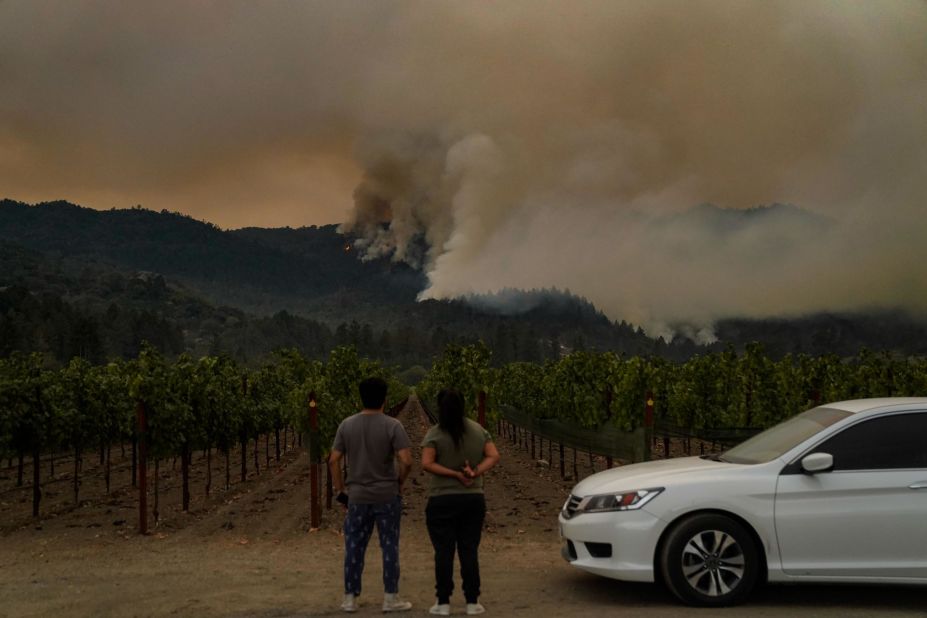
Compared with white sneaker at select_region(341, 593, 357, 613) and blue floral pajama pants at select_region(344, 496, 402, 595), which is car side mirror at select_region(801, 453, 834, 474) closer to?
blue floral pajama pants at select_region(344, 496, 402, 595)

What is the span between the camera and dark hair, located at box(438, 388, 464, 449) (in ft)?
24.0

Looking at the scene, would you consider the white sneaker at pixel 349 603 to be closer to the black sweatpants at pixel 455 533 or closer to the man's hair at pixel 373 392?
the black sweatpants at pixel 455 533

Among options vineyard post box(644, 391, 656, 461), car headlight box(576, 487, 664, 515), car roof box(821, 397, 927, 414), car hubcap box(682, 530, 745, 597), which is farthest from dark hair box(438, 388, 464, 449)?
vineyard post box(644, 391, 656, 461)

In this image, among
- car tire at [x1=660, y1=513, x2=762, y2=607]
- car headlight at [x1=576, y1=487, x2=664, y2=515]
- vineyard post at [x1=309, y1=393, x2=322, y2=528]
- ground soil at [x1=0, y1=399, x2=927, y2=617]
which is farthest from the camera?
vineyard post at [x1=309, y1=393, x2=322, y2=528]

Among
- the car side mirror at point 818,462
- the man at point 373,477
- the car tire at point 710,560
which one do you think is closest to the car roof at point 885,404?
the car side mirror at point 818,462

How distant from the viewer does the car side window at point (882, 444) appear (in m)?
7.52

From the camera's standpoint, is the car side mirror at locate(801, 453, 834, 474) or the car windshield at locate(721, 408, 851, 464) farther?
the car windshield at locate(721, 408, 851, 464)

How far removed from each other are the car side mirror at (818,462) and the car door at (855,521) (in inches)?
6.4

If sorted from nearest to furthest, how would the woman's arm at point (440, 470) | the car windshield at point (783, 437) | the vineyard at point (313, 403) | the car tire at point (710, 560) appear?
the woman's arm at point (440, 470)
the car tire at point (710, 560)
the car windshield at point (783, 437)
the vineyard at point (313, 403)

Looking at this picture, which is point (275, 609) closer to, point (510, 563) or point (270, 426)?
point (510, 563)

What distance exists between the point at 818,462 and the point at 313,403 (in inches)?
330

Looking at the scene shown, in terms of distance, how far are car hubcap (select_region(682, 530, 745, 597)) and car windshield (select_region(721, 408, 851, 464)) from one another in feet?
2.56

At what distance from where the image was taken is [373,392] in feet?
24.6

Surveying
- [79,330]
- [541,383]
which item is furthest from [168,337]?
[541,383]
